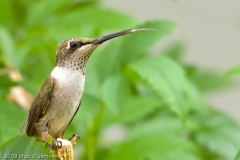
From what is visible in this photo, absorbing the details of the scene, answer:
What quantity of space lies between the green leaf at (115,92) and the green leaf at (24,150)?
3.41ft

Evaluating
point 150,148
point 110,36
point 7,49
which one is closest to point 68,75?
point 110,36

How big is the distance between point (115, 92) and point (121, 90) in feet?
0.14

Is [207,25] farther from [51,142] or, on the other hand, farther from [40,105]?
[51,142]

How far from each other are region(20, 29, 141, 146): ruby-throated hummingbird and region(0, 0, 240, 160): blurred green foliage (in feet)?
1.37

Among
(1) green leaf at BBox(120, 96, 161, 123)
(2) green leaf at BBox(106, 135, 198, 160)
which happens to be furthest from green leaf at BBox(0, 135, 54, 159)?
(1) green leaf at BBox(120, 96, 161, 123)

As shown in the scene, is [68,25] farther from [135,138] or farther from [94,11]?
[135,138]

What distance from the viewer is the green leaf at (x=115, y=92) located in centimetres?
250

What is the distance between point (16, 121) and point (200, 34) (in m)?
5.38

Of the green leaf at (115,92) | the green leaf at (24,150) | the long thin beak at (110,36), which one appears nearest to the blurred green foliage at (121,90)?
the green leaf at (115,92)

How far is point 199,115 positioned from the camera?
371 cm

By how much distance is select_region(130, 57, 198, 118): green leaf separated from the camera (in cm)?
236

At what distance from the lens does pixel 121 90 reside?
8.48 ft

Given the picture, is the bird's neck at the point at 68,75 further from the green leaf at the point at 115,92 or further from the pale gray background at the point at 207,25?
the pale gray background at the point at 207,25

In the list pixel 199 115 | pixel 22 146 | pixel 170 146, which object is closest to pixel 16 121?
pixel 170 146
